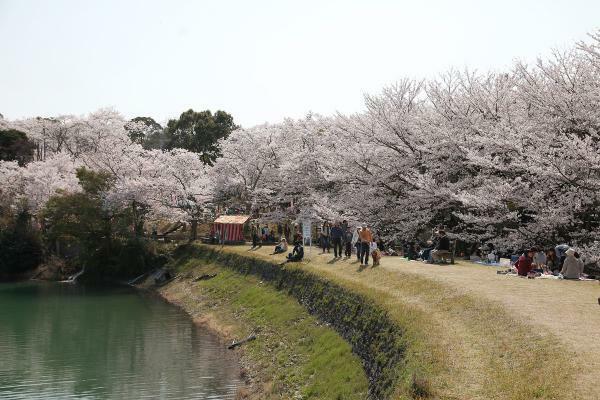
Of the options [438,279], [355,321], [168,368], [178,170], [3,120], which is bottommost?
[168,368]

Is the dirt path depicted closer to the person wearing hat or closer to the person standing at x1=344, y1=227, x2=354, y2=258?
the person wearing hat

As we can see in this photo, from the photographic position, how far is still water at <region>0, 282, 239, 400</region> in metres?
21.6

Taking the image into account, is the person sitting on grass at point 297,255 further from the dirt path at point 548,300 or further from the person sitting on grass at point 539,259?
the person sitting on grass at point 539,259

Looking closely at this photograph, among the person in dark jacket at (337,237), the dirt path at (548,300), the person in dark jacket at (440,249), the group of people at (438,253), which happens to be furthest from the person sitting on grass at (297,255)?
the person in dark jacket at (440,249)

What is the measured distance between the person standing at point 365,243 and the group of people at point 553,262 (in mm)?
6229

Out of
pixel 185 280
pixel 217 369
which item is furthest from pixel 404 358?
pixel 185 280

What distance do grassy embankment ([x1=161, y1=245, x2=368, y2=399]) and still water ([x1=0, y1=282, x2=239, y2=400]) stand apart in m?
1.04

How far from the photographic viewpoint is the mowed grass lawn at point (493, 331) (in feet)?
36.4

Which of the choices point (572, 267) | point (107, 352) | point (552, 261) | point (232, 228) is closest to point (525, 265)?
point (572, 267)

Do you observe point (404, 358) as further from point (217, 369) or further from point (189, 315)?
point (189, 315)

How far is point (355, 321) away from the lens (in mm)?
21031

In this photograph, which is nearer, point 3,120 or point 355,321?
point 355,321

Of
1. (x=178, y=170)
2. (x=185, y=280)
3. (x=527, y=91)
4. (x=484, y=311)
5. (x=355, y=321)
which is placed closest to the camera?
(x=484, y=311)

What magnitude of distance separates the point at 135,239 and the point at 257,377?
29627 millimetres
